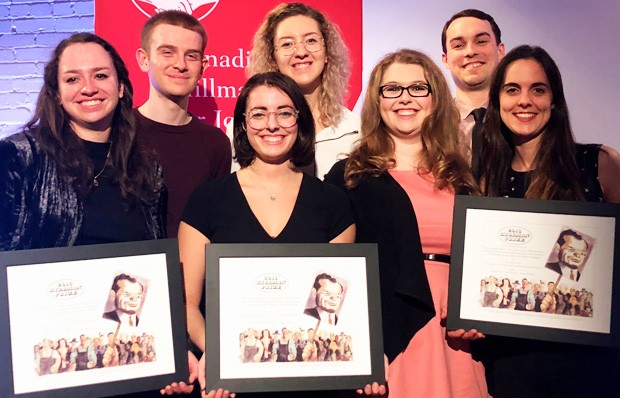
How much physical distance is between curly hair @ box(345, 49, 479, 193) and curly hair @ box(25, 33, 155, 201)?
0.79m

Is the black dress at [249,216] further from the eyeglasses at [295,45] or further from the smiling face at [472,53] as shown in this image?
the smiling face at [472,53]

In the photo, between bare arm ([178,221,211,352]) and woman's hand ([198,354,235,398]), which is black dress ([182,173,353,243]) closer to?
bare arm ([178,221,211,352])

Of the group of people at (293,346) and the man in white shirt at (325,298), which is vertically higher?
the man in white shirt at (325,298)

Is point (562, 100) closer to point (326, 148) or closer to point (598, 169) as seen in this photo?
point (598, 169)

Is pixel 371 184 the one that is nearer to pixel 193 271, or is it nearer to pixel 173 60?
pixel 193 271

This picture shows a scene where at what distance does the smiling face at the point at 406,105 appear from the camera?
2.63 meters

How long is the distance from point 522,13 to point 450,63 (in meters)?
0.56

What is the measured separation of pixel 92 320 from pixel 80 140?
0.68 metres

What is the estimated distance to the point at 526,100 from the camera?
8.55 feet

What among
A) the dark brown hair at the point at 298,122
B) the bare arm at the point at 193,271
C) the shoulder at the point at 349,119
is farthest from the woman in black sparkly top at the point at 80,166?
the shoulder at the point at 349,119

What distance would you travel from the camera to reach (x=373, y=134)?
2695 millimetres

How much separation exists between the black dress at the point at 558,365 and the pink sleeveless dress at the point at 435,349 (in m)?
0.10

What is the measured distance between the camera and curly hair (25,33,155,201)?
7.59 feet

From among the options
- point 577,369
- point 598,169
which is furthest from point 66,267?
point 598,169
